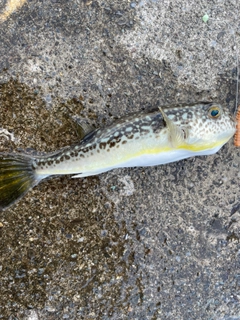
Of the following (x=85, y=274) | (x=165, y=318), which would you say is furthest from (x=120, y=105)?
(x=165, y=318)

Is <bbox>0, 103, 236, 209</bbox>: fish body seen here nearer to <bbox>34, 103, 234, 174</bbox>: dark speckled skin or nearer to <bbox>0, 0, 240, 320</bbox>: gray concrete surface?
<bbox>34, 103, 234, 174</bbox>: dark speckled skin

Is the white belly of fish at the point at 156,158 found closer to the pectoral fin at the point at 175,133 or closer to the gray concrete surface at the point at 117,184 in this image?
the pectoral fin at the point at 175,133

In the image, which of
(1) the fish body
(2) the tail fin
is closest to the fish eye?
(1) the fish body

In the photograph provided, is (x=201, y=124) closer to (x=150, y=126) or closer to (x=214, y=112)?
(x=214, y=112)

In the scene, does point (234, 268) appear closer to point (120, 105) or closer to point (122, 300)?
point (122, 300)

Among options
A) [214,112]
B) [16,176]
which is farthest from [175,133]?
[16,176]
